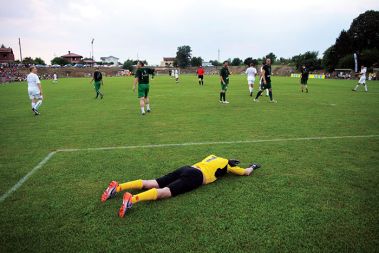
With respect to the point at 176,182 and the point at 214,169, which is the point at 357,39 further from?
the point at 176,182

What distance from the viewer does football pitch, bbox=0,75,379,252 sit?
304 centimetres

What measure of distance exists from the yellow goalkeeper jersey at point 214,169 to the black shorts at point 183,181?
146 mm

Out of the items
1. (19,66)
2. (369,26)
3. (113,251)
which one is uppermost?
→ (369,26)

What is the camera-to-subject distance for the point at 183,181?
4078mm

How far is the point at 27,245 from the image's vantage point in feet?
9.73

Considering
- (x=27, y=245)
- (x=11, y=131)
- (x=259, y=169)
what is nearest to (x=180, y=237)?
(x=27, y=245)

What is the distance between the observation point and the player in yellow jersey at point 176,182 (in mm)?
3795

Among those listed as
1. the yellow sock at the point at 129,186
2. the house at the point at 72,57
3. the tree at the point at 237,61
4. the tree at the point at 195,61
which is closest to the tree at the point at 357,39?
the tree at the point at 237,61

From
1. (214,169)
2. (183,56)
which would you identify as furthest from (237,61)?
(214,169)

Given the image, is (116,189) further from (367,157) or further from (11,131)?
(11,131)

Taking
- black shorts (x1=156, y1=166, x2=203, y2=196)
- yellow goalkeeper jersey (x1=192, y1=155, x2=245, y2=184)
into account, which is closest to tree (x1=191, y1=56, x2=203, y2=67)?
yellow goalkeeper jersey (x1=192, y1=155, x2=245, y2=184)

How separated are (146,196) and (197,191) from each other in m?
0.86

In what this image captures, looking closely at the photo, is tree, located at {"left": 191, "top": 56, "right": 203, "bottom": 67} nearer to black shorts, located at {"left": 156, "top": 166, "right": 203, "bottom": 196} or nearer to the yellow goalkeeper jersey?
the yellow goalkeeper jersey

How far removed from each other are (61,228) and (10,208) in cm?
107
